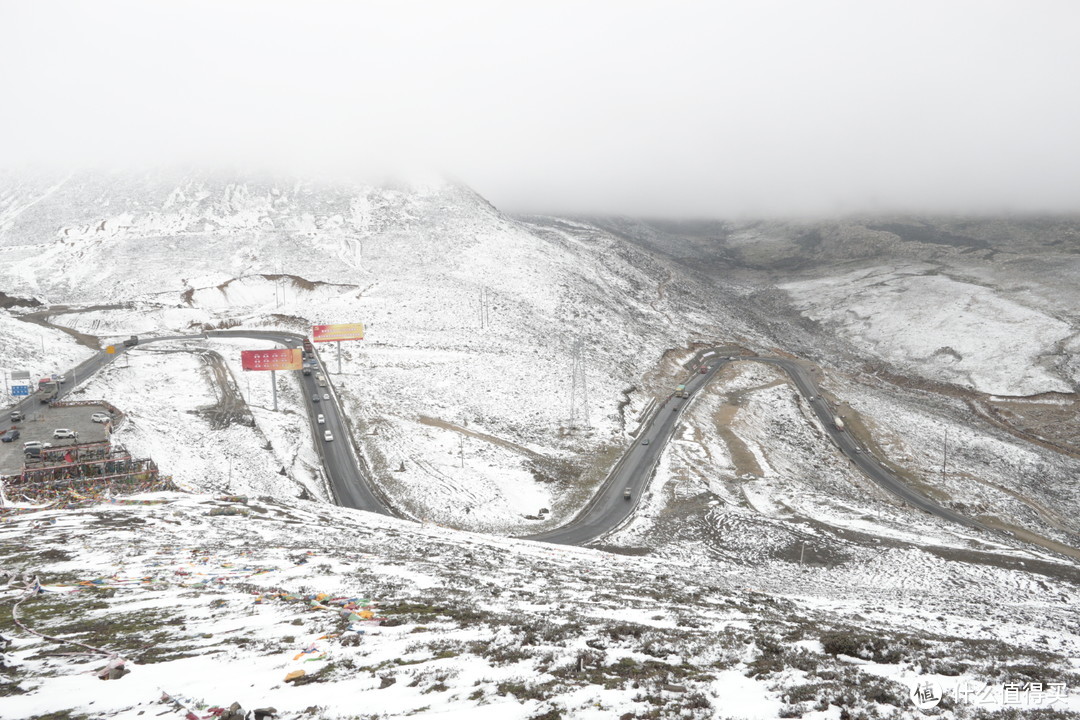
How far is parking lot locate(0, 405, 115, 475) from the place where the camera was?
133 ft

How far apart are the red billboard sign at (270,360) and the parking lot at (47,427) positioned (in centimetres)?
1316

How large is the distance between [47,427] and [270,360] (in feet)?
63.4

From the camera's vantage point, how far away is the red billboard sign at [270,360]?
59844 mm

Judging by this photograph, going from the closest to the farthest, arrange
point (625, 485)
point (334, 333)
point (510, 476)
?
point (510, 476)
point (625, 485)
point (334, 333)

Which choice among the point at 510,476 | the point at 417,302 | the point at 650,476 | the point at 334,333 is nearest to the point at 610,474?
the point at 650,476

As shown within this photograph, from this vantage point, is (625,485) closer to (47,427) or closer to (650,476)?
(650,476)

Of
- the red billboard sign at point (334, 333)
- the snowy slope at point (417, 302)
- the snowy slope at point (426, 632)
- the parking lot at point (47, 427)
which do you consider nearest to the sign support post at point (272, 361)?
the snowy slope at point (417, 302)

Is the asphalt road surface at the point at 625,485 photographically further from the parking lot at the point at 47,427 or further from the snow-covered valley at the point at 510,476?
the parking lot at the point at 47,427

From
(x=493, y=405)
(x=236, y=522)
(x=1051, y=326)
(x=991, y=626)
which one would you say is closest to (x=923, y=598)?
(x=991, y=626)

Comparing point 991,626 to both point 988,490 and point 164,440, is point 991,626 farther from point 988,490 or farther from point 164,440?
point 164,440

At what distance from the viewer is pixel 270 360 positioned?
60406mm

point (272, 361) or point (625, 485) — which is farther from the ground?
point (272, 361)

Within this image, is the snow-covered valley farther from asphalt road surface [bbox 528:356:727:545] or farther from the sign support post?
the sign support post

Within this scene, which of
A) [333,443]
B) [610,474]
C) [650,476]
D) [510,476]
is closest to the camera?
[510,476]
